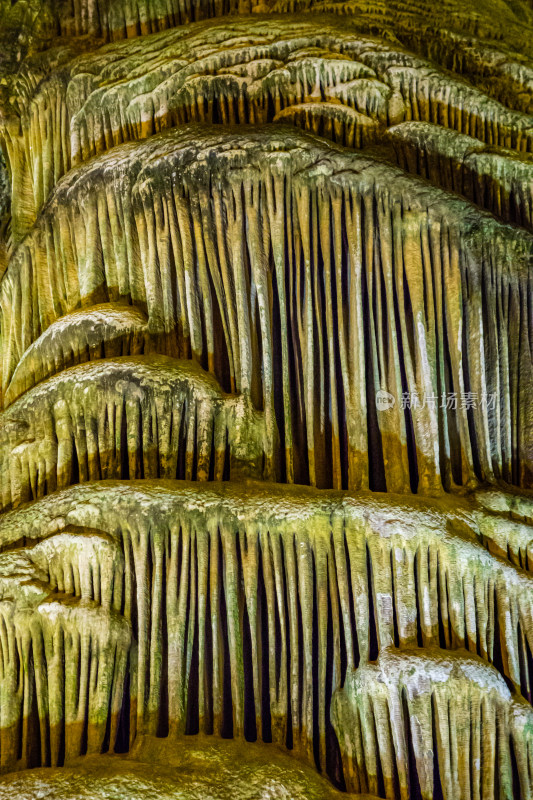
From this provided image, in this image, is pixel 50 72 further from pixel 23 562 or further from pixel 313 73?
pixel 23 562

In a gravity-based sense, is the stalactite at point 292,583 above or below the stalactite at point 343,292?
below

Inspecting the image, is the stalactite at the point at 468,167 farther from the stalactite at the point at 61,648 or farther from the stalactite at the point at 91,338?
the stalactite at the point at 61,648

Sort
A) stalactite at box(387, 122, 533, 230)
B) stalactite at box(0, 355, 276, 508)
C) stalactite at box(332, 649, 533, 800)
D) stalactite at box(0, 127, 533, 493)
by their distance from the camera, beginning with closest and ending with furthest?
stalactite at box(332, 649, 533, 800) → stalactite at box(0, 355, 276, 508) → stalactite at box(0, 127, 533, 493) → stalactite at box(387, 122, 533, 230)

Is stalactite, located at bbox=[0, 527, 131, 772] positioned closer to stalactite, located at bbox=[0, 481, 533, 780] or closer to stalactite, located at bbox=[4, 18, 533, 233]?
stalactite, located at bbox=[0, 481, 533, 780]

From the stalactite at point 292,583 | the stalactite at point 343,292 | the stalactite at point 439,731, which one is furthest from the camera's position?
the stalactite at point 343,292

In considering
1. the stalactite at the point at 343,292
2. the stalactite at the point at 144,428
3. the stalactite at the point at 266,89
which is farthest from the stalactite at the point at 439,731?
the stalactite at the point at 266,89

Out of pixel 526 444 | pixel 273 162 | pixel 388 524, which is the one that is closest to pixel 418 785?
pixel 388 524

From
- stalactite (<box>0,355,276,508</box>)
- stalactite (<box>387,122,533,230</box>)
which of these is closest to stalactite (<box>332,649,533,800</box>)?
stalactite (<box>0,355,276,508</box>)

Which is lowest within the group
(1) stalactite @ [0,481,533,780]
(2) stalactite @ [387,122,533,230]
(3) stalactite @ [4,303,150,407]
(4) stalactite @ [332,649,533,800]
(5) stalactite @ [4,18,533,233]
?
(4) stalactite @ [332,649,533,800]

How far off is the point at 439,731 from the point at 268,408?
1.18 metres

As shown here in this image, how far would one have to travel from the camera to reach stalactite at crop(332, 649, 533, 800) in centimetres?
231

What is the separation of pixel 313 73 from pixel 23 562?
219 cm

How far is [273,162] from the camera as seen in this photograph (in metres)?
2.81

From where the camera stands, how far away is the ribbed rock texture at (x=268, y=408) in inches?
92.9
